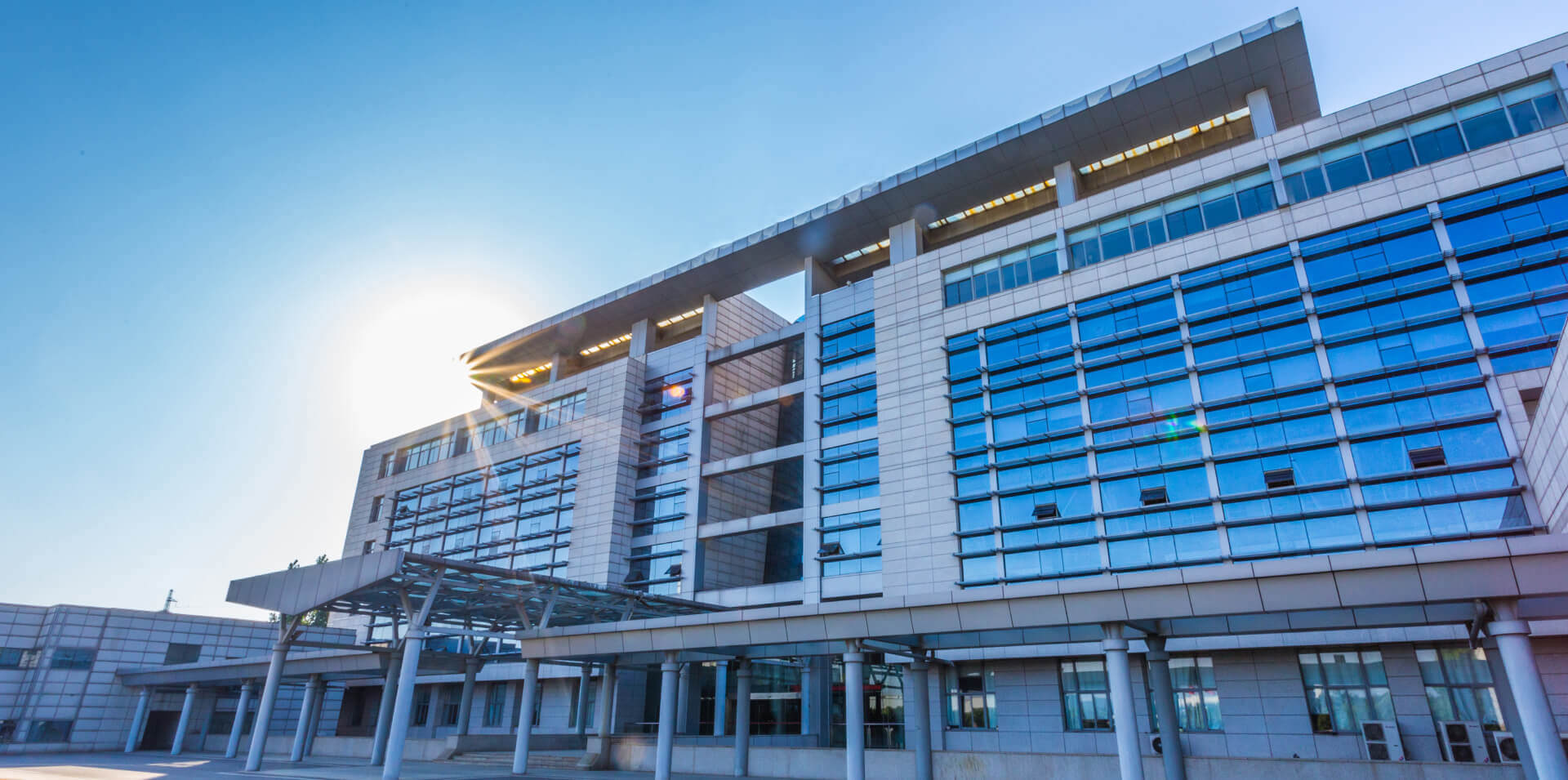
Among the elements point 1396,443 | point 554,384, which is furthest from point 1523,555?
point 554,384

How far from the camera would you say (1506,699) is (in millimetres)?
21750

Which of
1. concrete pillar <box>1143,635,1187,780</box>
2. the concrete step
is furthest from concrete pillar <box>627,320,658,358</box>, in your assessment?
concrete pillar <box>1143,635,1187,780</box>

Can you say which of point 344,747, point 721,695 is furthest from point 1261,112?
point 344,747

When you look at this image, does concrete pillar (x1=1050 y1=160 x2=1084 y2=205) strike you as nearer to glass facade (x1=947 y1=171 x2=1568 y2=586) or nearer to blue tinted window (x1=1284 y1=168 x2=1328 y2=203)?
glass facade (x1=947 y1=171 x2=1568 y2=586)

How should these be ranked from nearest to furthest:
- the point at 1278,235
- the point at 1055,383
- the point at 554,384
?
the point at 1278,235
the point at 1055,383
the point at 554,384

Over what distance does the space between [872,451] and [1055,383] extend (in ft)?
36.4

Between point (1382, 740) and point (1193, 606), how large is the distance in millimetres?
15021

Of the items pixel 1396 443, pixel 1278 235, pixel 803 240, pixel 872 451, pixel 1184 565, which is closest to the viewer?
pixel 1396 443

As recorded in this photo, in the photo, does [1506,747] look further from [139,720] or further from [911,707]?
[139,720]

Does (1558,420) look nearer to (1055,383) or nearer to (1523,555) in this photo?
(1523,555)

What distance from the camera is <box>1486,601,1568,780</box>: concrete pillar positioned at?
15961 mm

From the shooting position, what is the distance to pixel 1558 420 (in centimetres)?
2222

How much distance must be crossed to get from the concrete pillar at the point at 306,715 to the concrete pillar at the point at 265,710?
628 cm

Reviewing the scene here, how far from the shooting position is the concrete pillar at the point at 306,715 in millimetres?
41094
